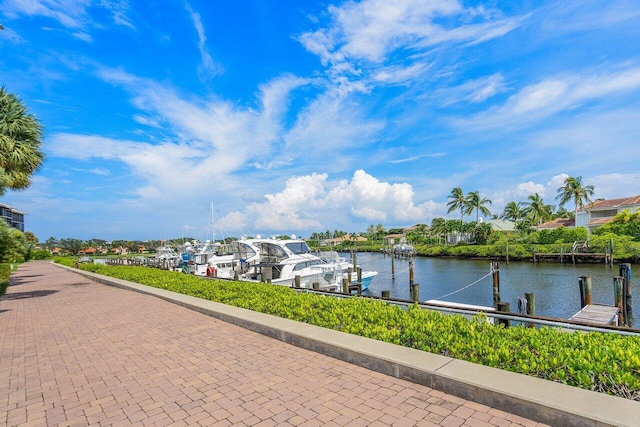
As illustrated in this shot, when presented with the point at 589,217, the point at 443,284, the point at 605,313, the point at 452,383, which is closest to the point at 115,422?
the point at 452,383

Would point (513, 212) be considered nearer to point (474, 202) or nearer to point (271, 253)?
point (474, 202)

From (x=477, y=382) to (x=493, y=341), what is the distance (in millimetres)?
1146

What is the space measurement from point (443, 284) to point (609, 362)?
2599cm

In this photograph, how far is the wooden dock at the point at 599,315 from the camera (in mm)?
10234

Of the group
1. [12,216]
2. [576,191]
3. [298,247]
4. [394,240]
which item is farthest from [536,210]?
[12,216]

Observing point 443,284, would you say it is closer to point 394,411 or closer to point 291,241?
point 291,241

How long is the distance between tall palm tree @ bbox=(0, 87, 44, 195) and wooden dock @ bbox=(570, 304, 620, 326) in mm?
20498

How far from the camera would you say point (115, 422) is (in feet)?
12.7

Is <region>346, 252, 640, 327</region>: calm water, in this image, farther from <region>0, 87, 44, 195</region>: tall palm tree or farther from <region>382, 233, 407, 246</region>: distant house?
<region>382, 233, 407, 246</region>: distant house

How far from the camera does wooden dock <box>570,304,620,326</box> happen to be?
10234 millimetres

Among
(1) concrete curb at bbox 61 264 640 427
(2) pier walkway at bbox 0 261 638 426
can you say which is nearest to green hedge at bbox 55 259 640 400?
(1) concrete curb at bbox 61 264 640 427

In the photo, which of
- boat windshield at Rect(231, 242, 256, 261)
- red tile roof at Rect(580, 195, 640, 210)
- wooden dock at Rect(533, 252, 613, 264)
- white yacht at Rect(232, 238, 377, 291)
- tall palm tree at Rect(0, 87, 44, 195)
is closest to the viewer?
tall palm tree at Rect(0, 87, 44, 195)

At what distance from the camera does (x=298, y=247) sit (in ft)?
70.2

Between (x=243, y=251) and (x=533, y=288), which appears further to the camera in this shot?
(x=533, y=288)
